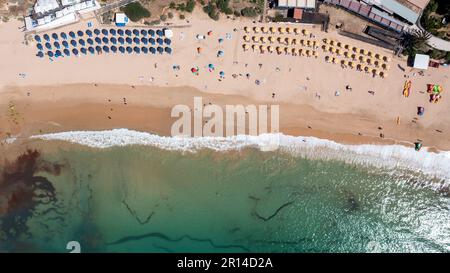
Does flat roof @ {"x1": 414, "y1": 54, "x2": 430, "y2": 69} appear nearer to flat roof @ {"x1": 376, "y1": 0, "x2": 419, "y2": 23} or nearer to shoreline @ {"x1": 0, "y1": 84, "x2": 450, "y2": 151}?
flat roof @ {"x1": 376, "y1": 0, "x2": 419, "y2": 23}

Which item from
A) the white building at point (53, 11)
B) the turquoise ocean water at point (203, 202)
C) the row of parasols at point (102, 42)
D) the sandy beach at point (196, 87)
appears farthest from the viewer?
the turquoise ocean water at point (203, 202)

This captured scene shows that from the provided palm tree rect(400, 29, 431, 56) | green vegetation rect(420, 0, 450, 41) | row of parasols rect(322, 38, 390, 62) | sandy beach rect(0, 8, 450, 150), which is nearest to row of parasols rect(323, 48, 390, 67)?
row of parasols rect(322, 38, 390, 62)

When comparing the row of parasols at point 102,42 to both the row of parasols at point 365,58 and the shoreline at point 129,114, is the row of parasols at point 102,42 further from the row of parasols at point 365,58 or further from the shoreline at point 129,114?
the row of parasols at point 365,58

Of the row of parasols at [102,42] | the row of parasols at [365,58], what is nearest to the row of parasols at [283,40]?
the row of parasols at [365,58]
